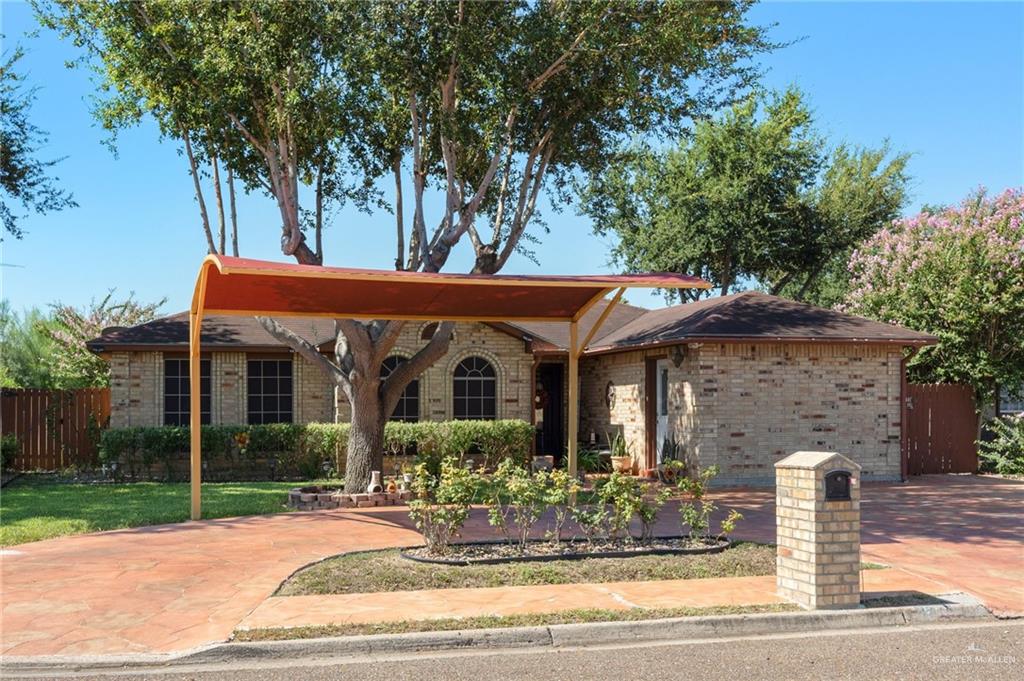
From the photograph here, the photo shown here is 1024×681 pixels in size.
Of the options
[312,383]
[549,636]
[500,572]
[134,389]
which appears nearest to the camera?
[549,636]

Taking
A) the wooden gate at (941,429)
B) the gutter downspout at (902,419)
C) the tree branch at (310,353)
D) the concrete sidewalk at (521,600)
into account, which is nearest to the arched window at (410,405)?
the tree branch at (310,353)

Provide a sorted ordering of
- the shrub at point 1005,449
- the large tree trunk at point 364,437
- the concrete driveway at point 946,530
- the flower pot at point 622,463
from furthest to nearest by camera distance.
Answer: the shrub at point 1005,449 → the flower pot at point 622,463 → the large tree trunk at point 364,437 → the concrete driveway at point 946,530

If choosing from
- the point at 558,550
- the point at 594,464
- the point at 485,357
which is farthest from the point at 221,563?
the point at 594,464

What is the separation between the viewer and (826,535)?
7.75 metres

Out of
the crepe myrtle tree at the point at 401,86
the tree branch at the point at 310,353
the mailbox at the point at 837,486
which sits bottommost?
the mailbox at the point at 837,486

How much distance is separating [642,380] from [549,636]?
12658 mm

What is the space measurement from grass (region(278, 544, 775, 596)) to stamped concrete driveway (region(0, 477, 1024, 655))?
0.47 m

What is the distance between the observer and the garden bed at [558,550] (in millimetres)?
9445

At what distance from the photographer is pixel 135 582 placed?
8789mm

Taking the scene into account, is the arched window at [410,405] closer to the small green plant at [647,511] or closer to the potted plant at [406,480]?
the potted plant at [406,480]

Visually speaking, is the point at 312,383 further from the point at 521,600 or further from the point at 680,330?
the point at 521,600

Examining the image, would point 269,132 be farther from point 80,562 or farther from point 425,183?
point 80,562

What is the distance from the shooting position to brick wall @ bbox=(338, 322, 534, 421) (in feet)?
66.1

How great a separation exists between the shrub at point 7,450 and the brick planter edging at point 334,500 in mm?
8305
